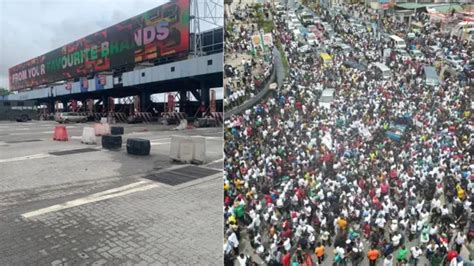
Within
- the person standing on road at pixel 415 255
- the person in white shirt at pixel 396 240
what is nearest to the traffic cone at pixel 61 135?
the person in white shirt at pixel 396 240

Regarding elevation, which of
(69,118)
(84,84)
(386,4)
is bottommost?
(69,118)

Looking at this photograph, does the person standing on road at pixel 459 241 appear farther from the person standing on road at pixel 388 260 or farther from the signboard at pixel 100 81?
the signboard at pixel 100 81

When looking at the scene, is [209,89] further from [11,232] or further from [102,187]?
[11,232]

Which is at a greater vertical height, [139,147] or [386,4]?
[386,4]

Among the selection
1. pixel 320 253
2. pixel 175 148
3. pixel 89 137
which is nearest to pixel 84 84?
pixel 89 137

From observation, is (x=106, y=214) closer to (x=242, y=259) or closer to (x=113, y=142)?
(x=242, y=259)

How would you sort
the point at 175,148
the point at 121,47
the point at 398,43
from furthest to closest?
the point at 121,47 < the point at 175,148 < the point at 398,43

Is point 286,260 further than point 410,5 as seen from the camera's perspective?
No

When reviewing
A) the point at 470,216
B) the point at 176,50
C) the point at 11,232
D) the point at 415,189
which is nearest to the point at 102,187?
the point at 11,232
